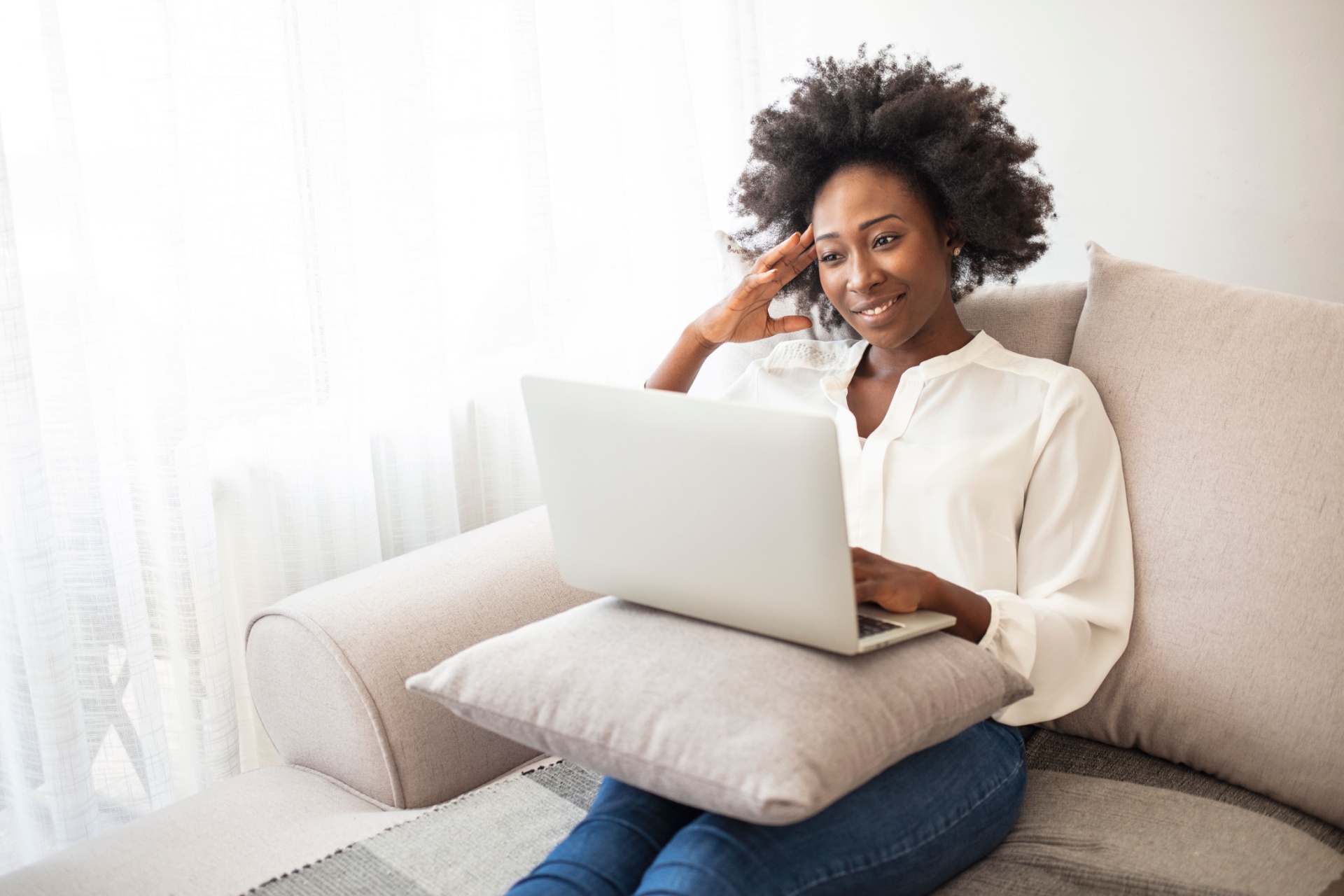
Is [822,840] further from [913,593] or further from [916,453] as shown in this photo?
[916,453]

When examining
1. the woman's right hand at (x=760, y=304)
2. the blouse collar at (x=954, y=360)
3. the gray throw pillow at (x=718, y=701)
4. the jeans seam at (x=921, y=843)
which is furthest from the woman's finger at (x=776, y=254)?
the jeans seam at (x=921, y=843)

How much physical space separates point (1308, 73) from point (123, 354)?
165 cm

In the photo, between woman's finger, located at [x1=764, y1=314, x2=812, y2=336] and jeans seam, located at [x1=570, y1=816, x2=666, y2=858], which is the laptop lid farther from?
woman's finger, located at [x1=764, y1=314, x2=812, y2=336]

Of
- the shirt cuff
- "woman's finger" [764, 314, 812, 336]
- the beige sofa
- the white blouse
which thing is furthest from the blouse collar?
the shirt cuff

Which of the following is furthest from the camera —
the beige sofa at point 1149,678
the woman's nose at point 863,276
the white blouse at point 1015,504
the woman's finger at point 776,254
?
the woman's finger at point 776,254

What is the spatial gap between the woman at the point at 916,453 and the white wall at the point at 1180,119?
32cm

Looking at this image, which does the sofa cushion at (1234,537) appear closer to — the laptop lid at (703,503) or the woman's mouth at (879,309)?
the woman's mouth at (879,309)

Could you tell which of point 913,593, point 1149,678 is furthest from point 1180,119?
point 913,593

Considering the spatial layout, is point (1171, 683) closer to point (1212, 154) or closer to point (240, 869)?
point (1212, 154)

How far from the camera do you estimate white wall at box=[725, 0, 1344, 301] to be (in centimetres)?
153

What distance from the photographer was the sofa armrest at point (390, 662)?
1.24 m

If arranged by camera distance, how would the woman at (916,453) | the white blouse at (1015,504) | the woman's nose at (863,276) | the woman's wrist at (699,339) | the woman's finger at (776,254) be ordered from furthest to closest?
the woman's wrist at (699,339) < the woman's finger at (776,254) < the woman's nose at (863,276) < the white blouse at (1015,504) < the woman at (916,453)

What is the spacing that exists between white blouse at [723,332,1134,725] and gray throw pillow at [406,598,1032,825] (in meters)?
0.19

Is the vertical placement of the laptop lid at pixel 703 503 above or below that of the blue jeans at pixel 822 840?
above
